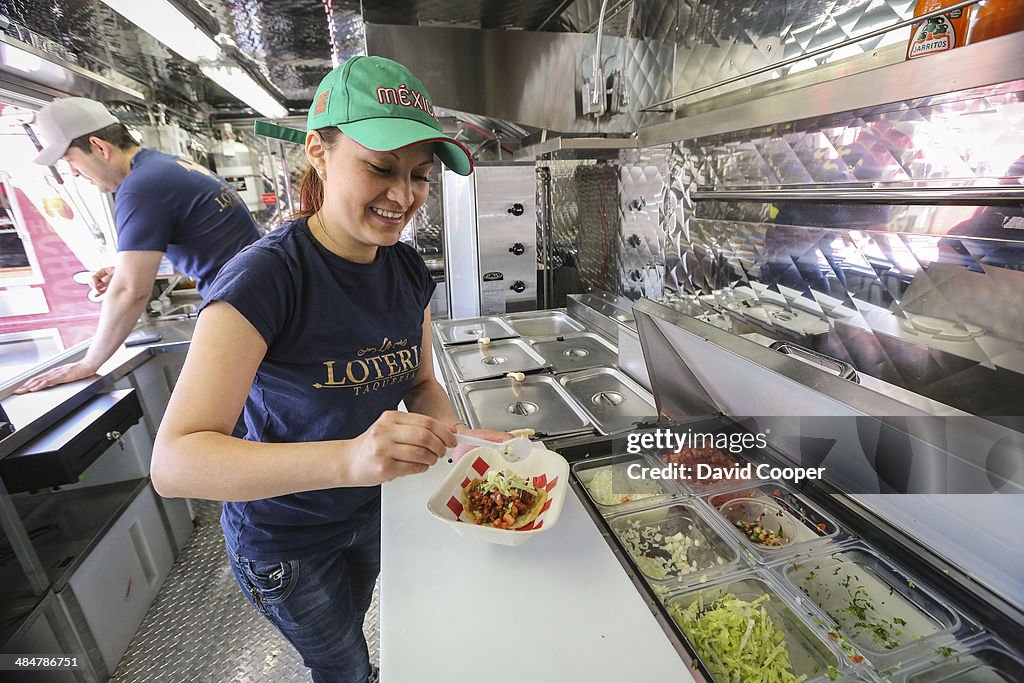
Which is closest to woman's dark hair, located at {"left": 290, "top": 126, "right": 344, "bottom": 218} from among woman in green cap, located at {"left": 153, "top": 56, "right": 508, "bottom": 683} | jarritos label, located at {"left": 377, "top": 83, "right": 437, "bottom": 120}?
woman in green cap, located at {"left": 153, "top": 56, "right": 508, "bottom": 683}

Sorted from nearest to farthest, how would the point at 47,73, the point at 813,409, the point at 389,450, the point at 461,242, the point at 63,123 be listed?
the point at 389,450 < the point at 813,409 < the point at 63,123 < the point at 47,73 < the point at 461,242

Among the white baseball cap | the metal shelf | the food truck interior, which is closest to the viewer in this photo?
the metal shelf

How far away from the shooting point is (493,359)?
217 cm

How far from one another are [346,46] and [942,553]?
3.11 m

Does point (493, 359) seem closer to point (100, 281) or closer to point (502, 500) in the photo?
point (502, 500)

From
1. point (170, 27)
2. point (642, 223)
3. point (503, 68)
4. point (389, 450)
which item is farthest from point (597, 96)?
point (170, 27)

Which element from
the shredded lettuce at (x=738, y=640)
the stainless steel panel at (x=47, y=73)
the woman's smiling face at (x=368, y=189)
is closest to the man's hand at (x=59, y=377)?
the stainless steel panel at (x=47, y=73)

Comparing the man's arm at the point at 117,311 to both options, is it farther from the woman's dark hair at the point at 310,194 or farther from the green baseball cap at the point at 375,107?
the green baseball cap at the point at 375,107

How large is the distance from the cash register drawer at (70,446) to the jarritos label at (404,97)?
1.76m

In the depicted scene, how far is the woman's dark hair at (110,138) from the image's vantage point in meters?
1.97

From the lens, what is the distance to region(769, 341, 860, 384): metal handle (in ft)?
4.09

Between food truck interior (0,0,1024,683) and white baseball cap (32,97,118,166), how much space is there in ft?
0.95

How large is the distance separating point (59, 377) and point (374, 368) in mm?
1933

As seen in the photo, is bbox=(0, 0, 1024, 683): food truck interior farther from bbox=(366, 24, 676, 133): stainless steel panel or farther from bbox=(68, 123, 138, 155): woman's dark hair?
bbox=(68, 123, 138, 155): woman's dark hair
